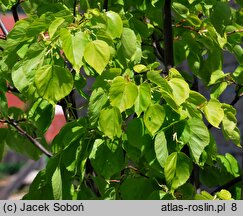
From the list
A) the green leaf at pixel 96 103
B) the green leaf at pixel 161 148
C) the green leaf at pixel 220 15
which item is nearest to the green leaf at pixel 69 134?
the green leaf at pixel 96 103

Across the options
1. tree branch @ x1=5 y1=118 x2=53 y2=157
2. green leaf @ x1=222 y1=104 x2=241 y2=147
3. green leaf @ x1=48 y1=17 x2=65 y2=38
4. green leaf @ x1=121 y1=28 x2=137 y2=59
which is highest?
green leaf @ x1=48 y1=17 x2=65 y2=38

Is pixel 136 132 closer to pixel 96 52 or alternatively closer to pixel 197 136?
pixel 197 136

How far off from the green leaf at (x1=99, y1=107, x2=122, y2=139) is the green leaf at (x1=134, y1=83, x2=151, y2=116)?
6 cm

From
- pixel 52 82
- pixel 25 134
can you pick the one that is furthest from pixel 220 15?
pixel 25 134

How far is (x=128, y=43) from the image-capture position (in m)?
1.74

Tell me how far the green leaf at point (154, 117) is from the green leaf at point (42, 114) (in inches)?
17.7

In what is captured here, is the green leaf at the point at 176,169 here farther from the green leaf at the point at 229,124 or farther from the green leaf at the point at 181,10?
the green leaf at the point at 181,10

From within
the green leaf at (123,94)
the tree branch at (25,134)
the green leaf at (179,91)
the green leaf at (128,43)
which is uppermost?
the green leaf at (128,43)

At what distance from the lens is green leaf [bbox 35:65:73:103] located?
1.58 metres

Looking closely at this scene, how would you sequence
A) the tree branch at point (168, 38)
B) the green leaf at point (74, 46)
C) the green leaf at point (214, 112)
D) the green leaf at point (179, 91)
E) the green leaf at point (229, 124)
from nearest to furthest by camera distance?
the green leaf at point (74, 46)
the green leaf at point (179, 91)
the green leaf at point (214, 112)
the green leaf at point (229, 124)
the tree branch at point (168, 38)

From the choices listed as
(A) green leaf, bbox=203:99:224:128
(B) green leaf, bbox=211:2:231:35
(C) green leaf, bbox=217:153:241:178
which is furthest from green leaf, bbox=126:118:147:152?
(C) green leaf, bbox=217:153:241:178

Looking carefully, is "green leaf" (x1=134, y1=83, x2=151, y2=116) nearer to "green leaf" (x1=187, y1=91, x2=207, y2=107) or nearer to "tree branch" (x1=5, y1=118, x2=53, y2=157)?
"green leaf" (x1=187, y1=91, x2=207, y2=107)

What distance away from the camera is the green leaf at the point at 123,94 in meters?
1.59

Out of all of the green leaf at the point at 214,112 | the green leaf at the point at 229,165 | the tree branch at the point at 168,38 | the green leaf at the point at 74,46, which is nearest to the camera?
the green leaf at the point at 74,46
